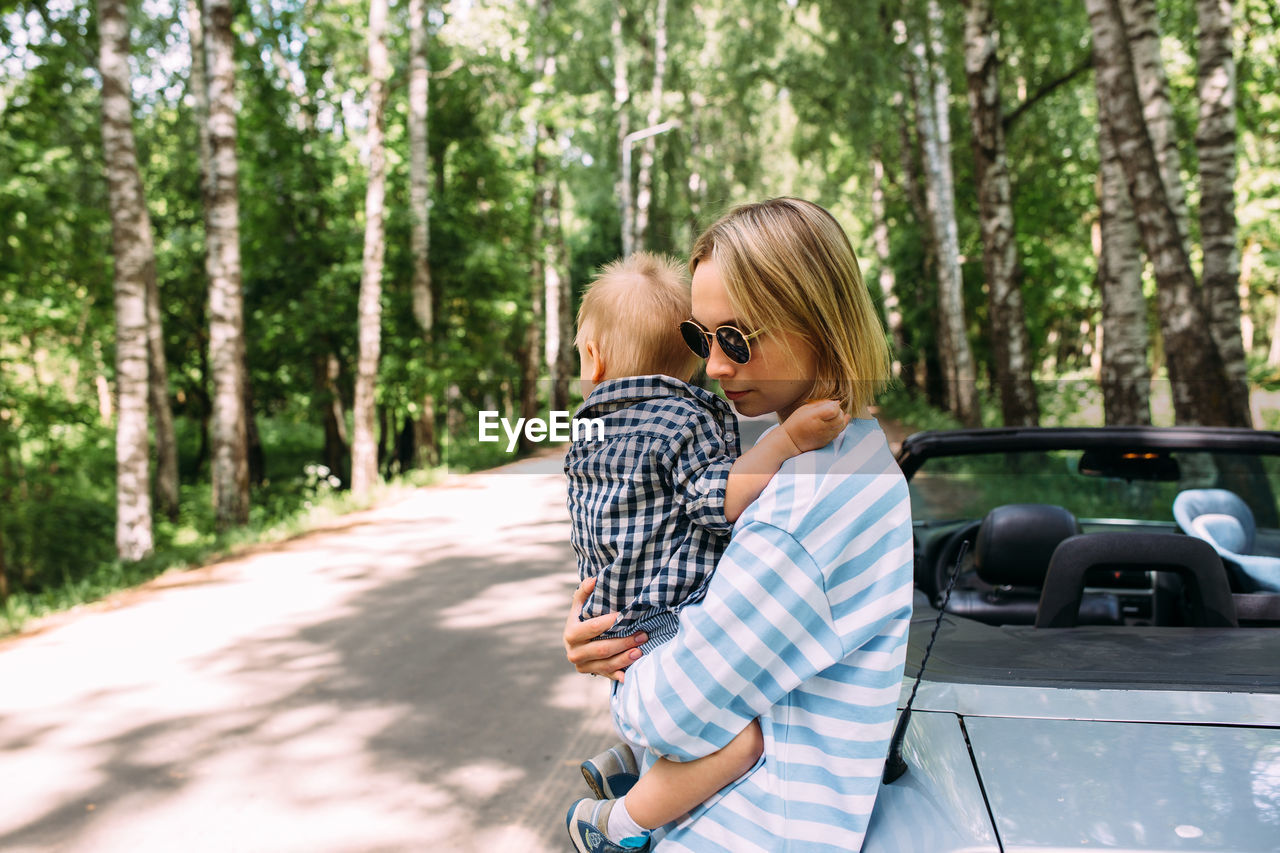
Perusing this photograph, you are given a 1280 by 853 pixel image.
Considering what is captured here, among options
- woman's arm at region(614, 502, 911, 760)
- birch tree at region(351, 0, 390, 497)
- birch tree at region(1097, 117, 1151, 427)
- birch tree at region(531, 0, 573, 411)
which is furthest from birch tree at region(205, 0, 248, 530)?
woman's arm at region(614, 502, 911, 760)

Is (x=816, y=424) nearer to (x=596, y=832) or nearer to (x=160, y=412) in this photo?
(x=596, y=832)

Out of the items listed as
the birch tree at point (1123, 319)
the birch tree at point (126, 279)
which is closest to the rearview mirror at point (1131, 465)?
the birch tree at point (1123, 319)

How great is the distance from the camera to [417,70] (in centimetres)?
1666

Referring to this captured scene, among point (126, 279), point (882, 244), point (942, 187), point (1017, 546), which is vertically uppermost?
point (882, 244)

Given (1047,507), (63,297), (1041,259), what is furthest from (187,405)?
(1047,507)

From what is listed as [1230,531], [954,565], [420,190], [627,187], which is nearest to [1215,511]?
[1230,531]

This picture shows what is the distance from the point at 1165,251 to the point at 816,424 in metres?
7.70

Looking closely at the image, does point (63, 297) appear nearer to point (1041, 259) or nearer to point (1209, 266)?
point (1209, 266)

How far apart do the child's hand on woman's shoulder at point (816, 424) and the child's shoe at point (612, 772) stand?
76 centimetres

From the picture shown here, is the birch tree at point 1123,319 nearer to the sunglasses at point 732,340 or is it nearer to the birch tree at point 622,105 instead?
the sunglasses at point 732,340

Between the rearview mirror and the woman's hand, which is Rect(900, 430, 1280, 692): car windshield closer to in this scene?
the rearview mirror

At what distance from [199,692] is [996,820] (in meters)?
5.44

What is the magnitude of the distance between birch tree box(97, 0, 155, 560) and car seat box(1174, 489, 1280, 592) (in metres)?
10.7

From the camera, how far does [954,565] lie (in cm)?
348
